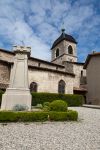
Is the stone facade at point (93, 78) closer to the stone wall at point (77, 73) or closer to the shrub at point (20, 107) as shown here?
the stone wall at point (77, 73)

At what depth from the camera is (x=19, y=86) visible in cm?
1262

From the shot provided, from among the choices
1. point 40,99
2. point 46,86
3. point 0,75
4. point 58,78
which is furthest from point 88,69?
point 0,75

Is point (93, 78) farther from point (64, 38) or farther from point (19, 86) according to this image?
point (64, 38)

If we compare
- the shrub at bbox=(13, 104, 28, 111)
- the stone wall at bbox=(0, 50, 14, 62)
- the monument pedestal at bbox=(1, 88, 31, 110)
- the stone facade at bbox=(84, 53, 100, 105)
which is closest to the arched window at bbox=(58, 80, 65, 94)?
the stone facade at bbox=(84, 53, 100, 105)

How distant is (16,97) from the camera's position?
1223 cm

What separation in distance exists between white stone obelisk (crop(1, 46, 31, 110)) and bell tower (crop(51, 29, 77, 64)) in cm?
3230

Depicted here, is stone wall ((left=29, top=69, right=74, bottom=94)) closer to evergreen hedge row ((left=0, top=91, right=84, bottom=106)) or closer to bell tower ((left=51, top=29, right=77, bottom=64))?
evergreen hedge row ((left=0, top=91, right=84, bottom=106))

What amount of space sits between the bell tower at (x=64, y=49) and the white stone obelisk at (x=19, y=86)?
32302 millimetres

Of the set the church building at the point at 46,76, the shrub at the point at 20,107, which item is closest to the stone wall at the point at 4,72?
the church building at the point at 46,76

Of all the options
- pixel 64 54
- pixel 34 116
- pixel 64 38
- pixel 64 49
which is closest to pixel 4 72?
pixel 34 116

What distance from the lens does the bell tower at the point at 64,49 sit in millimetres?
46619

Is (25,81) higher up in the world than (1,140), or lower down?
higher up

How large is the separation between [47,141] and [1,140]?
4.57 ft

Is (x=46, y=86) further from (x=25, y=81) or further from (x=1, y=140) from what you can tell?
(x=1, y=140)
